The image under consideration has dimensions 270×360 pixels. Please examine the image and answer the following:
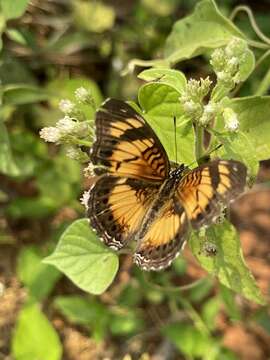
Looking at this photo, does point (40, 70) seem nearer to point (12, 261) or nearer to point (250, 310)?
point (12, 261)

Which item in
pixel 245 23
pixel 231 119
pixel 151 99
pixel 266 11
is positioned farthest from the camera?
pixel 266 11

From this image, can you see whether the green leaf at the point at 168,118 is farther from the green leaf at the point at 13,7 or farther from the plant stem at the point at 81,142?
the green leaf at the point at 13,7

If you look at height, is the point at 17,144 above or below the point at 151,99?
below

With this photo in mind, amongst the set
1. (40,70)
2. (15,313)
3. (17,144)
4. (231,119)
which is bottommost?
(15,313)

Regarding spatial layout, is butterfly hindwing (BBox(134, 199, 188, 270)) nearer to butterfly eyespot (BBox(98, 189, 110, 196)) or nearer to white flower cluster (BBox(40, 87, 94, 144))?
butterfly eyespot (BBox(98, 189, 110, 196))

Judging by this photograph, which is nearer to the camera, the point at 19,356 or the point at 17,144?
the point at 19,356

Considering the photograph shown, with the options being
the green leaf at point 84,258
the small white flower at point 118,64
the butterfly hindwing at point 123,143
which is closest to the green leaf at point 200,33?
the butterfly hindwing at point 123,143

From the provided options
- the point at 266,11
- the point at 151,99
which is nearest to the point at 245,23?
the point at 266,11

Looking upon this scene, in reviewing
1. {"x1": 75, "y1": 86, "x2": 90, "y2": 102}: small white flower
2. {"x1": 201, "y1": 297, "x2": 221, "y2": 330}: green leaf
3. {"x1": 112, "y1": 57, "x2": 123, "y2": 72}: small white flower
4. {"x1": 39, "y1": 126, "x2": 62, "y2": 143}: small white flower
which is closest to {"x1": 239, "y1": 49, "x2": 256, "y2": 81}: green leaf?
{"x1": 75, "y1": 86, "x2": 90, "y2": 102}: small white flower

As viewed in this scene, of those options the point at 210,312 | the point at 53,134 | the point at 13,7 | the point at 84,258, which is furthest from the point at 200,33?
the point at 210,312
